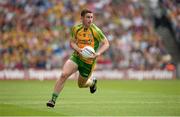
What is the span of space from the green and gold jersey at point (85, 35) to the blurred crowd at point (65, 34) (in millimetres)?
16068

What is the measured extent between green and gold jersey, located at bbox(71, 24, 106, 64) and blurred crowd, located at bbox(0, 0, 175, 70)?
16.1 m

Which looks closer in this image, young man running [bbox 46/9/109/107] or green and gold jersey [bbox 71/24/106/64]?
young man running [bbox 46/9/109/107]

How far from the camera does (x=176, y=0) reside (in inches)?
1347

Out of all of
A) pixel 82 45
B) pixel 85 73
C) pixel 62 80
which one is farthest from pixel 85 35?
→ pixel 62 80

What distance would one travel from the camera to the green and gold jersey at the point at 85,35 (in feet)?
48.6

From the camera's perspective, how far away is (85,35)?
14.8m

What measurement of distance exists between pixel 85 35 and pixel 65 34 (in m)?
17.4

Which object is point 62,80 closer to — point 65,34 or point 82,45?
point 82,45

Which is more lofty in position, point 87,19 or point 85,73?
point 87,19

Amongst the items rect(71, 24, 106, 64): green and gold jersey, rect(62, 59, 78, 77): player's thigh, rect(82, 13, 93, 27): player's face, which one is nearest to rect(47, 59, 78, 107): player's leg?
rect(62, 59, 78, 77): player's thigh

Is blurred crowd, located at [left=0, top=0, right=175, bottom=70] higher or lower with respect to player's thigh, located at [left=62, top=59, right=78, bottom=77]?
higher

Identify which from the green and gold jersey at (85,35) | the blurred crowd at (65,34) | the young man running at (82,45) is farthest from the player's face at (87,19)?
the blurred crowd at (65,34)

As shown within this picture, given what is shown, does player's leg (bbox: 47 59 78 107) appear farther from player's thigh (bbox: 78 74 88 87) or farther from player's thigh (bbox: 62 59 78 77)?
player's thigh (bbox: 78 74 88 87)

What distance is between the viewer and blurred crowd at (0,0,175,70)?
31109mm
